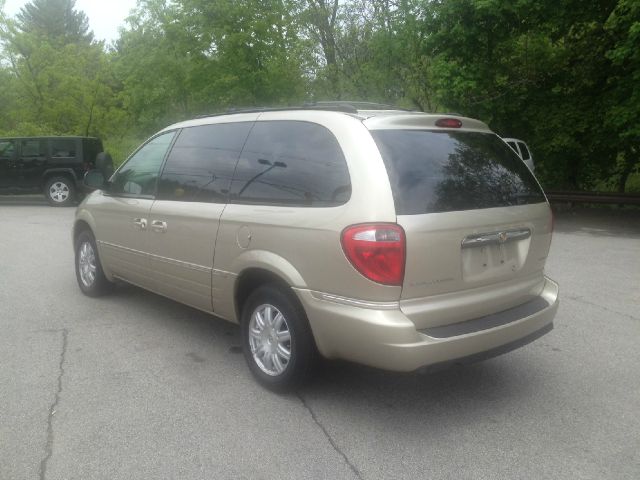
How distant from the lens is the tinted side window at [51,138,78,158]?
16688 mm

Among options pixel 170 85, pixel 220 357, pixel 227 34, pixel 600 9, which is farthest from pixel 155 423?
pixel 170 85

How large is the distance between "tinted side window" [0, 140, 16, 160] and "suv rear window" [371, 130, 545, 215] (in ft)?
53.0

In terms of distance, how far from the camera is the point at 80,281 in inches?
246

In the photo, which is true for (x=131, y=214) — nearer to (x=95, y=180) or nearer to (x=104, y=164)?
(x=95, y=180)

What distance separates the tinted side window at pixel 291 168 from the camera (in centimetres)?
335

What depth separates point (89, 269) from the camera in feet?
20.0

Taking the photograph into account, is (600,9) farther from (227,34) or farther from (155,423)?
(155,423)

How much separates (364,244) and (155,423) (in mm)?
1598

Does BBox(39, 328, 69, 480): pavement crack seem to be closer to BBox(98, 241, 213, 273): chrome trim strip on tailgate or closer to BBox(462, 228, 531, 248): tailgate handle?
BBox(98, 241, 213, 273): chrome trim strip on tailgate

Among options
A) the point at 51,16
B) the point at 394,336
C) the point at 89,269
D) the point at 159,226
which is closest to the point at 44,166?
the point at 89,269

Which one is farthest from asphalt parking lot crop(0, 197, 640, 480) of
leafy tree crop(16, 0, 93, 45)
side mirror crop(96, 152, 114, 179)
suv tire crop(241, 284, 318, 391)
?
leafy tree crop(16, 0, 93, 45)

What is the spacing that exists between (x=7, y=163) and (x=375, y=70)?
13.7m

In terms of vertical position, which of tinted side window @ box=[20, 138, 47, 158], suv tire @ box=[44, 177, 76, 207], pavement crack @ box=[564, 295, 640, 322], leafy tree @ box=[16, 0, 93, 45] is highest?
leafy tree @ box=[16, 0, 93, 45]

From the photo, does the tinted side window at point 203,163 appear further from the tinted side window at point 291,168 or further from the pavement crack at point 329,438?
the pavement crack at point 329,438
